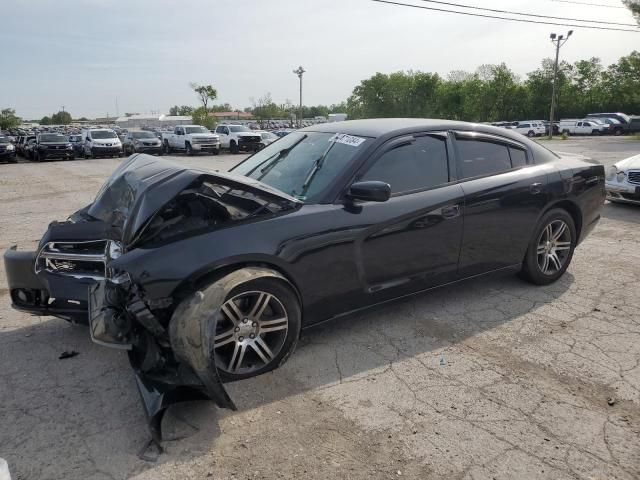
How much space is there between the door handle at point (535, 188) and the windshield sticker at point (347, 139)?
1.68m

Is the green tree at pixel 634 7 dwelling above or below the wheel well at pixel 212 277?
above

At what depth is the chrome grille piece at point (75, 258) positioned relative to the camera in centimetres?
341

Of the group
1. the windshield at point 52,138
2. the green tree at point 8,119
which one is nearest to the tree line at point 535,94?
the windshield at point 52,138

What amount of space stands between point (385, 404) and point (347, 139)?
6.67 feet

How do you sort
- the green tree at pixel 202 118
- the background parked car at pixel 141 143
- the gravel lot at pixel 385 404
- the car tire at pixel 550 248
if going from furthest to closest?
the green tree at pixel 202 118 < the background parked car at pixel 141 143 < the car tire at pixel 550 248 < the gravel lot at pixel 385 404

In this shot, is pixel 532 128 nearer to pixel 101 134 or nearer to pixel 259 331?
pixel 101 134

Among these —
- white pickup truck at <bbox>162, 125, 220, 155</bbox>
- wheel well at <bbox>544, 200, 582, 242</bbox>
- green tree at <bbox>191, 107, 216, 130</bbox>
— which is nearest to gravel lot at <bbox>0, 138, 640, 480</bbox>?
wheel well at <bbox>544, 200, 582, 242</bbox>

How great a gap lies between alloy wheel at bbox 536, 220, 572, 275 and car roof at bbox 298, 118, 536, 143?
892mm

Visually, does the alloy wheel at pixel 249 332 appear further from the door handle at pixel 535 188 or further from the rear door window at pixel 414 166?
the door handle at pixel 535 188

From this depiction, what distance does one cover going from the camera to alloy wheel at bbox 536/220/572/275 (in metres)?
4.50

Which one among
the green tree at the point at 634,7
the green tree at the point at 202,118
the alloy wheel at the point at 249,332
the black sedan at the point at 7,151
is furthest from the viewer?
the green tree at the point at 202,118

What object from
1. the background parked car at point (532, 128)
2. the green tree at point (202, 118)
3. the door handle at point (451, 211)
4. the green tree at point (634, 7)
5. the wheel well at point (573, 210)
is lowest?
the wheel well at point (573, 210)

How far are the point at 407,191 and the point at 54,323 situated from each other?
3119mm

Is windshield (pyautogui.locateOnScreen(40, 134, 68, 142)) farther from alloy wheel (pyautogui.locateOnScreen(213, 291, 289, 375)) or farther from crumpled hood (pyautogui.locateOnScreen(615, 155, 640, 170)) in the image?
alloy wheel (pyautogui.locateOnScreen(213, 291, 289, 375))
